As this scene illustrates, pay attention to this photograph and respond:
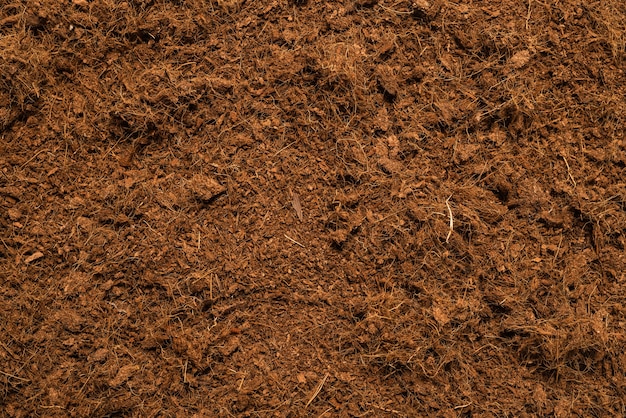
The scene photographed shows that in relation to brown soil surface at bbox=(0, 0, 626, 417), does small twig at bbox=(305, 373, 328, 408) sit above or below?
below

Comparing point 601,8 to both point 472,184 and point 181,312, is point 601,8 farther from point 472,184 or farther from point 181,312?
point 181,312

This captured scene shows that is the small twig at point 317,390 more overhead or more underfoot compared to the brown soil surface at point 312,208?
more underfoot

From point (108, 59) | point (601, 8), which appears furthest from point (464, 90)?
point (108, 59)

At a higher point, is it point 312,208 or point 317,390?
point 312,208

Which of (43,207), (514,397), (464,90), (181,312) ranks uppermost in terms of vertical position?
(464,90)

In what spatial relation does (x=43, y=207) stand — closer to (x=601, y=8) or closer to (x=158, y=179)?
(x=158, y=179)

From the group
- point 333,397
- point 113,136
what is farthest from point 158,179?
point 333,397

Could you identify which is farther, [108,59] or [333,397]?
[108,59]

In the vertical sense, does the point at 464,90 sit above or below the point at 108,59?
below
